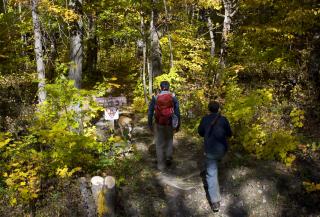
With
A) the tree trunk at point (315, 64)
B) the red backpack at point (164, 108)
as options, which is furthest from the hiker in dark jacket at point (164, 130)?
the tree trunk at point (315, 64)

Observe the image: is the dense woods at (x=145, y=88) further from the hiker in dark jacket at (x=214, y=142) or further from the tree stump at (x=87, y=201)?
the hiker in dark jacket at (x=214, y=142)

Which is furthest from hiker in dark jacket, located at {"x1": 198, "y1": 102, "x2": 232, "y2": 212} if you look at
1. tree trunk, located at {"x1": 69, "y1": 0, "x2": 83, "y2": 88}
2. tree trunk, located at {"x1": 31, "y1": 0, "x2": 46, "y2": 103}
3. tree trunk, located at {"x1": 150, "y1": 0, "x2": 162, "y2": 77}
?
tree trunk, located at {"x1": 150, "y1": 0, "x2": 162, "y2": 77}

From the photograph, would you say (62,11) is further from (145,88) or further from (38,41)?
(145,88)

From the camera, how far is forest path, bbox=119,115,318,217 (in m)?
7.57

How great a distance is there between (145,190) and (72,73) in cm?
568

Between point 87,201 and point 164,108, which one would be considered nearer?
point 87,201

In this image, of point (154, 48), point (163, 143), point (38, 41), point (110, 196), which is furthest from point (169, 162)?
point (154, 48)

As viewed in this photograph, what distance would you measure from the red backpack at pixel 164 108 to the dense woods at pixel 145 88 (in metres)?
1.18

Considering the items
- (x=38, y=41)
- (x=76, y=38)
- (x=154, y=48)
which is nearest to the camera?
(x=76, y=38)

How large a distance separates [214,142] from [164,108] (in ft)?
5.53

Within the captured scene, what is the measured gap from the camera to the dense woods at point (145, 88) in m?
7.77

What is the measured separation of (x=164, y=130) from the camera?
862cm

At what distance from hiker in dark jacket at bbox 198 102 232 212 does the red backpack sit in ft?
4.05

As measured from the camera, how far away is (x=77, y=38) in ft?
38.3
